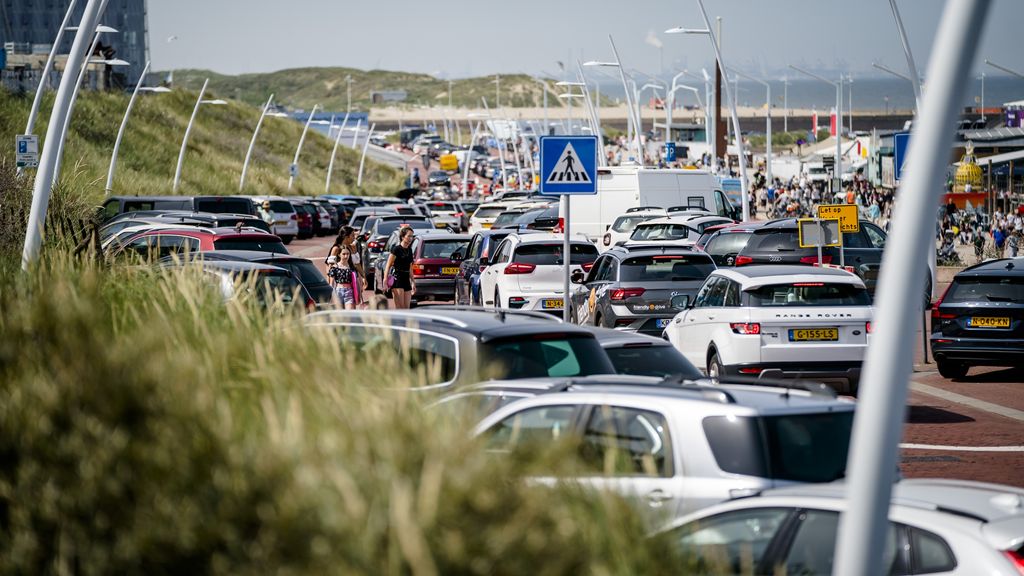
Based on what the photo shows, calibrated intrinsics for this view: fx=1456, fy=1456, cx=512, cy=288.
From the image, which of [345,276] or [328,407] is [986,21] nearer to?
[328,407]

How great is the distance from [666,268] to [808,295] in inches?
181

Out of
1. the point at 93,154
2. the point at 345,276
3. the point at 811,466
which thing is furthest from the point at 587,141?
the point at 93,154

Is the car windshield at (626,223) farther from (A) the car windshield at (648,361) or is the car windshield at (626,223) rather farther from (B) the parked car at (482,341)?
(B) the parked car at (482,341)

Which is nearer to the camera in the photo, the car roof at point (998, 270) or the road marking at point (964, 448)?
the road marking at point (964, 448)

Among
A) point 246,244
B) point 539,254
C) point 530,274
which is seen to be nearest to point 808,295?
point 530,274

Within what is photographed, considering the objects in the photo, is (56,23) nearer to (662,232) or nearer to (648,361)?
(662,232)

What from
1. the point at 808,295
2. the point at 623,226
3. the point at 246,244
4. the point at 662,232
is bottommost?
the point at 623,226

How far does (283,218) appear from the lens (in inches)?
2293

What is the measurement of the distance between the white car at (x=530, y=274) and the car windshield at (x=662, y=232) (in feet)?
27.5

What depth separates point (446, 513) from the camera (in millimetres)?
4172

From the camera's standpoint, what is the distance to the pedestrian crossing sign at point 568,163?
55.6 feet

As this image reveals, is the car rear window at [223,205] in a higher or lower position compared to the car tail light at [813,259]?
higher

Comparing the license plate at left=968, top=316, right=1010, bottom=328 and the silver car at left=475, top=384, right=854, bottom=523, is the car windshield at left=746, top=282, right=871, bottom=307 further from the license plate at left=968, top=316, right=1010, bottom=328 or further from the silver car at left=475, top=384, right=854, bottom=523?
the silver car at left=475, top=384, right=854, bottom=523

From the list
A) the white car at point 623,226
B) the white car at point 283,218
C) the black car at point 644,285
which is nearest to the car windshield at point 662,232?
the white car at point 623,226
